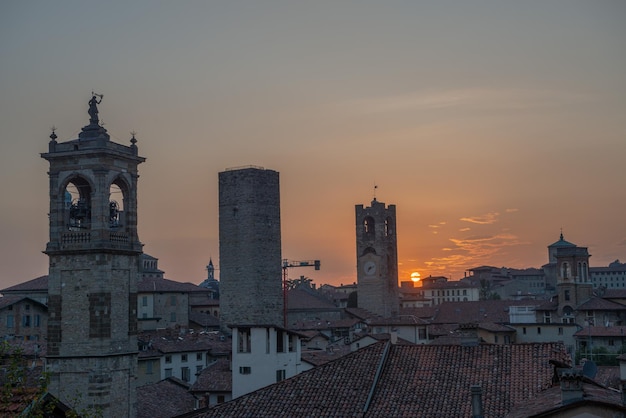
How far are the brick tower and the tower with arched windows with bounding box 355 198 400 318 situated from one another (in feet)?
119

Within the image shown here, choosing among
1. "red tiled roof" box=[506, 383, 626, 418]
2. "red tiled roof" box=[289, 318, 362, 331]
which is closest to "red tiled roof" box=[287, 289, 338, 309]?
"red tiled roof" box=[289, 318, 362, 331]

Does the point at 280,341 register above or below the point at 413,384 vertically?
above

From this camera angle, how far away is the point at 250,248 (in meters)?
77.2

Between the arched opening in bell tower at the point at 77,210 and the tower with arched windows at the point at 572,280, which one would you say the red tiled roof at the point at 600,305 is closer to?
the tower with arched windows at the point at 572,280

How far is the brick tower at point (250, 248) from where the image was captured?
250ft

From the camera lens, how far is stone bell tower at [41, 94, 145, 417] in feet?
94.5

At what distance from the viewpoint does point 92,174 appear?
99.7 feet

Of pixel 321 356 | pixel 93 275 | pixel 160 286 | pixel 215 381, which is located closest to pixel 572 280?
pixel 160 286

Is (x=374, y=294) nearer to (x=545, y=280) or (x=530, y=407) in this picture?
(x=545, y=280)

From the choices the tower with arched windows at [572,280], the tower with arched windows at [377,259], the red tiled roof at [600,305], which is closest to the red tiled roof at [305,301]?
the tower with arched windows at [377,259]

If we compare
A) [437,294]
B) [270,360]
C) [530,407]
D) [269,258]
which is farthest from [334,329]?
[437,294]

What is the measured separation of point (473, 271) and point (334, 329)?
105 metres

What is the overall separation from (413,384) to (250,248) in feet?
177

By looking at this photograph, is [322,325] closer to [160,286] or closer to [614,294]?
[160,286]
